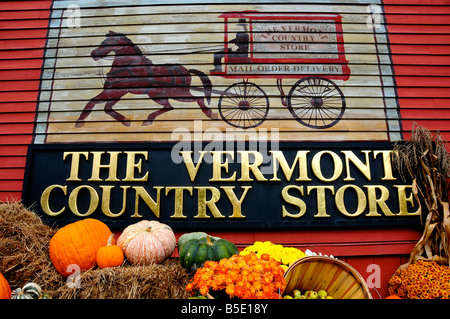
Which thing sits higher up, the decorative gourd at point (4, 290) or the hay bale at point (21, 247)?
the hay bale at point (21, 247)

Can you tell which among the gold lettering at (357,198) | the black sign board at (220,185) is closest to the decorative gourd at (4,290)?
the black sign board at (220,185)

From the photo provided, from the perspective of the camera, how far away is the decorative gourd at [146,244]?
9.25 ft

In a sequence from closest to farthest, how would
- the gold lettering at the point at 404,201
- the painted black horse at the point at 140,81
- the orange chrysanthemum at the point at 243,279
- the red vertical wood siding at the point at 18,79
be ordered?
the orange chrysanthemum at the point at 243,279
the gold lettering at the point at 404,201
the red vertical wood siding at the point at 18,79
the painted black horse at the point at 140,81

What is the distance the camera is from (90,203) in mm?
3779

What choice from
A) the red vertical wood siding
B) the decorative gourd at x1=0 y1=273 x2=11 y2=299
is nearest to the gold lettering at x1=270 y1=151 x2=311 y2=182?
the decorative gourd at x1=0 y1=273 x2=11 y2=299

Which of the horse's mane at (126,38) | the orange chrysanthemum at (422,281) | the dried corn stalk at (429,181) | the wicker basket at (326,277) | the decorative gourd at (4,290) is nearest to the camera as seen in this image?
the wicker basket at (326,277)

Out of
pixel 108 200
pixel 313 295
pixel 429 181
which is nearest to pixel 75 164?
pixel 108 200

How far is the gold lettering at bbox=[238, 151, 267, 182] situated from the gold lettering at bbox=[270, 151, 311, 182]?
188 mm

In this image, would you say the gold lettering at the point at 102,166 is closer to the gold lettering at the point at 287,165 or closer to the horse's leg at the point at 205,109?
the horse's leg at the point at 205,109

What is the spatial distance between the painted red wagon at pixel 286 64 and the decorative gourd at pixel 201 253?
1.99 m

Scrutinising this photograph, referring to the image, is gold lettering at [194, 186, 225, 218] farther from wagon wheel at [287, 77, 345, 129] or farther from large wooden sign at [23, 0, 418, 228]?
wagon wheel at [287, 77, 345, 129]

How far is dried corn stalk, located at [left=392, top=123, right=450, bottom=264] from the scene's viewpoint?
3.52 m
